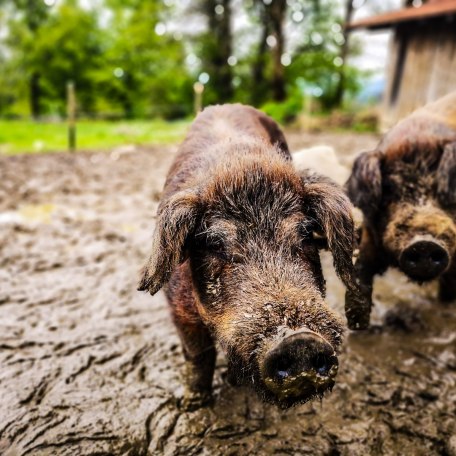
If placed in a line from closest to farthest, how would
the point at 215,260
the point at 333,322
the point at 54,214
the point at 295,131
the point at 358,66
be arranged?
the point at 333,322, the point at 215,260, the point at 54,214, the point at 295,131, the point at 358,66

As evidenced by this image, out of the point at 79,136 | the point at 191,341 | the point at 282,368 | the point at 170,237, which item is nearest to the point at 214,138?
the point at 170,237

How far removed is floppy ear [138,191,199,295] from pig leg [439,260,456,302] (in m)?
2.15

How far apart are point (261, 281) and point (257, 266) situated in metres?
0.09

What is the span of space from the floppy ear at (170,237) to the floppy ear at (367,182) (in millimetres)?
1655

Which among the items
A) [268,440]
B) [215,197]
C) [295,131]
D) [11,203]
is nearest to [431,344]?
[268,440]

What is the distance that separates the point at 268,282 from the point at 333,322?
312mm

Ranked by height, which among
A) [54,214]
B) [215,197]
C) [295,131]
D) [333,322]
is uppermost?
[215,197]


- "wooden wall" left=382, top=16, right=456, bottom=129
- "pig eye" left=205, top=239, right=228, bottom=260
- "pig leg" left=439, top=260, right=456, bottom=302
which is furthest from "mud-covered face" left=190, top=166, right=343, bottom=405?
"wooden wall" left=382, top=16, right=456, bottom=129

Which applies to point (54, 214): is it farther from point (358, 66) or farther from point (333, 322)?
point (358, 66)

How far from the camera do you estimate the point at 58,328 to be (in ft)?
12.4

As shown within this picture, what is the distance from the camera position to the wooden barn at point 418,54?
1198cm

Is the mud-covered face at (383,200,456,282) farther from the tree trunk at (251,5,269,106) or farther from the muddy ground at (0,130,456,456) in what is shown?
the tree trunk at (251,5,269,106)

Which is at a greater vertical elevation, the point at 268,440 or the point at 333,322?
the point at 333,322

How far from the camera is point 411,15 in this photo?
12.2 metres
